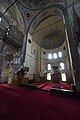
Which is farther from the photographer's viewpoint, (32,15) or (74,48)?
(32,15)

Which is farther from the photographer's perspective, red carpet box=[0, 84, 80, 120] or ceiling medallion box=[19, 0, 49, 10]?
ceiling medallion box=[19, 0, 49, 10]

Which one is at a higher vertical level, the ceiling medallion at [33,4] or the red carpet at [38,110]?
the ceiling medallion at [33,4]

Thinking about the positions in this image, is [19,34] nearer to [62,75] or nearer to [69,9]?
[69,9]

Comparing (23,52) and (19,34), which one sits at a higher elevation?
(19,34)

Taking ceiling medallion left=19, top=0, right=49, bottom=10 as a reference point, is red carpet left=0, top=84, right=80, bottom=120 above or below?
below

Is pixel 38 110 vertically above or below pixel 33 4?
below

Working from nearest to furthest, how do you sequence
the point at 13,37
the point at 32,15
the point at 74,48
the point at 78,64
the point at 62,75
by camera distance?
the point at 78,64, the point at 74,48, the point at 13,37, the point at 32,15, the point at 62,75

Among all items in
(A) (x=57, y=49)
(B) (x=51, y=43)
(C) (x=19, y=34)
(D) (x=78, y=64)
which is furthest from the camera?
(B) (x=51, y=43)

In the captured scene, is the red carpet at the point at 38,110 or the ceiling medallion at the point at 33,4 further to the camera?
the ceiling medallion at the point at 33,4

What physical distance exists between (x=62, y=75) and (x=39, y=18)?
9.40 metres

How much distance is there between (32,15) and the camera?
11297 mm

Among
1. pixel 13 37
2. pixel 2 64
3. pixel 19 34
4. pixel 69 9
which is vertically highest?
pixel 69 9

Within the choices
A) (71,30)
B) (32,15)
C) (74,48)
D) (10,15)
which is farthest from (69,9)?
(10,15)

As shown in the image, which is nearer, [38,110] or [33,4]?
[38,110]
